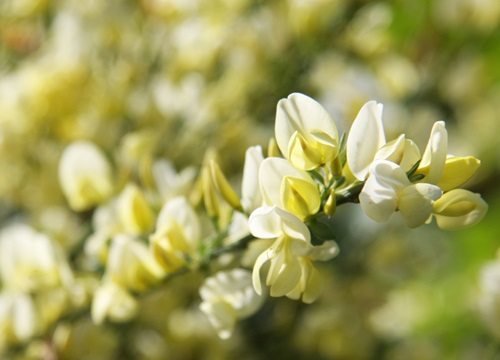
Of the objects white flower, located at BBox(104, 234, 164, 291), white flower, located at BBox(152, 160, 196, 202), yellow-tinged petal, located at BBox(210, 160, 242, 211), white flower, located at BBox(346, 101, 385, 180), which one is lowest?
white flower, located at BBox(104, 234, 164, 291)

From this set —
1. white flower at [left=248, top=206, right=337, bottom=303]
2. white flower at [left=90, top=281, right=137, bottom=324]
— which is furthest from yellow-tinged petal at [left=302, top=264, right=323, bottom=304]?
white flower at [left=90, top=281, right=137, bottom=324]

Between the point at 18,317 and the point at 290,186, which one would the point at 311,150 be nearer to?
the point at 290,186

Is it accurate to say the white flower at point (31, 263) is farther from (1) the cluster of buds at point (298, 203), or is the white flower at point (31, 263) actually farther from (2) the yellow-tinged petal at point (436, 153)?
(2) the yellow-tinged petal at point (436, 153)

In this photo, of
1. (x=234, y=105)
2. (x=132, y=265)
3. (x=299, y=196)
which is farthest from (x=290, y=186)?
(x=234, y=105)

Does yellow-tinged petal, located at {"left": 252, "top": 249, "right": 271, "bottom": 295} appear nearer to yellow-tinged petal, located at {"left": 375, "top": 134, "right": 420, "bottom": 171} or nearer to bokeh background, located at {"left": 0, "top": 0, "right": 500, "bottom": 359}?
yellow-tinged petal, located at {"left": 375, "top": 134, "right": 420, "bottom": 171}

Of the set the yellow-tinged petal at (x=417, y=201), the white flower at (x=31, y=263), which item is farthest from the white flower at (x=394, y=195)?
the white flower at (x=31, y=263)

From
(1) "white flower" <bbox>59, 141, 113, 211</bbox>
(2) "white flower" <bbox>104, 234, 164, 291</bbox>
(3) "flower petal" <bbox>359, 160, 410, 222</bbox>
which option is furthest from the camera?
(1) "white flower" <bbox>59, 141, 113, 211</bbox>
